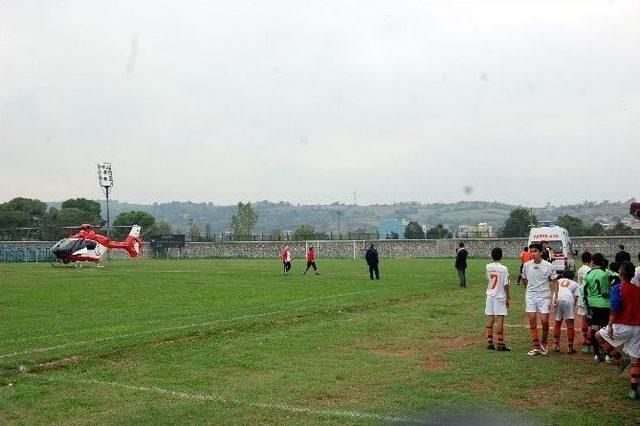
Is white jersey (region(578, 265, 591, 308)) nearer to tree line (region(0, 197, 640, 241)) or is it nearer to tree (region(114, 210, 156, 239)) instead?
tree line (region(0, 197, 640, 241))

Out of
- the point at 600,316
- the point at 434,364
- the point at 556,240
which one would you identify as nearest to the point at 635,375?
the point at 600,316

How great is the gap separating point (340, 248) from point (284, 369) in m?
69.9

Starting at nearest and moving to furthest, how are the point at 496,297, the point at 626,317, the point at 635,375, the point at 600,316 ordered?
the point at 635,375 < the point at 626,317 < the point at 600,316 < the point at 496,297

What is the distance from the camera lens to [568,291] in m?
12.5

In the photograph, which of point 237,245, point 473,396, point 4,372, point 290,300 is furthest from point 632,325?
point 237,245

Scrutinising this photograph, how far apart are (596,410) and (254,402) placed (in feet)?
13.4

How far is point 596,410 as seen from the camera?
825 cm

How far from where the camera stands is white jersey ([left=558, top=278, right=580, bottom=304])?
12.5 m

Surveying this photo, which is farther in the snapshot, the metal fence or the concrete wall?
the metal fence

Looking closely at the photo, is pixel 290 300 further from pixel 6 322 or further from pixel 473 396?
pixel 473 396

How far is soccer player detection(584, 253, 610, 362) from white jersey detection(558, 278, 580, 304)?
55 centimetres

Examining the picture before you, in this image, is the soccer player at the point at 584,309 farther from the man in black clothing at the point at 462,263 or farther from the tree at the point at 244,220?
the tree at the point at 244,220

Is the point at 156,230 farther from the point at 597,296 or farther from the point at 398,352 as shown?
the point at 597,296

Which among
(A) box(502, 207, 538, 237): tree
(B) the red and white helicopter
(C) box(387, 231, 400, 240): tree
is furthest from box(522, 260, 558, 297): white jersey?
(C) box(387, 231, 400, 240): tree
